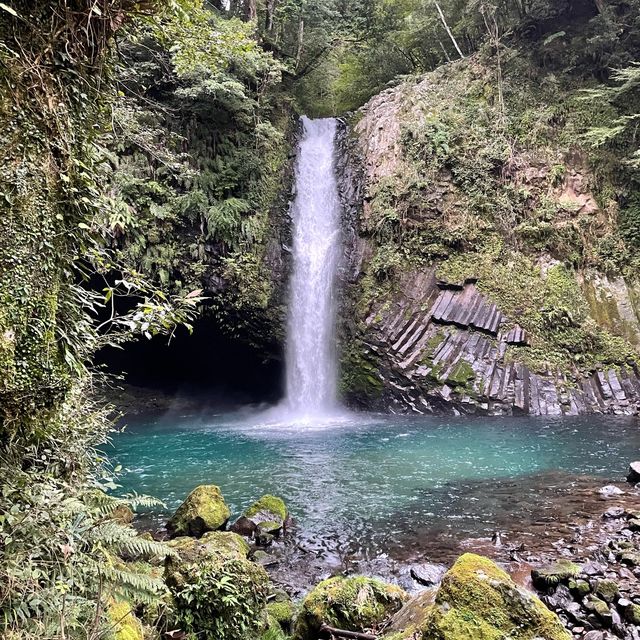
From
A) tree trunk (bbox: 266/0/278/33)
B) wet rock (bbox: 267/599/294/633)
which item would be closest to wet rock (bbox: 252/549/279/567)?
wet rock (bbox: 267/599/294/633)

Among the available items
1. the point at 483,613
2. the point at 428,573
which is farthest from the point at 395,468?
the point at 483,613

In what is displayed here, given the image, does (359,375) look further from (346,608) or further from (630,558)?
(346,608)

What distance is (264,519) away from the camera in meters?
6.77

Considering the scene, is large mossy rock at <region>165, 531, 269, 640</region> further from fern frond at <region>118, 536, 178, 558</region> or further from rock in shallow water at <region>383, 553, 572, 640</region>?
rock in shallow water at <region>383, 553, 572, 640</region>

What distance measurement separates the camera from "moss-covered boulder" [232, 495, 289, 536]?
6613mm

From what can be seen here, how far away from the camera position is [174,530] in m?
6.62

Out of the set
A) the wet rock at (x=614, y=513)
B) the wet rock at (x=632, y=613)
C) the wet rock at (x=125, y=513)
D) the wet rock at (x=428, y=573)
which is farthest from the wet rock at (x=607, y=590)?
the wet rock at (x=125, y=513)

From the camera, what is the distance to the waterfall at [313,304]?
1706 centimetres

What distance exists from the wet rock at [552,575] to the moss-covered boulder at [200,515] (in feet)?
13.0

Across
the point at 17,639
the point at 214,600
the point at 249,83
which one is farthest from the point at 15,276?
the point at 249,83

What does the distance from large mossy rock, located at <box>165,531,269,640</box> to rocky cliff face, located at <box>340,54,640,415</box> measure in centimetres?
1173

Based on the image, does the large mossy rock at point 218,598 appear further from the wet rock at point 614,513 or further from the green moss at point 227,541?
the wet rock at point 614,513

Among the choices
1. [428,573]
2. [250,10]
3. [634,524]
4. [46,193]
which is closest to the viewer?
[46,193]

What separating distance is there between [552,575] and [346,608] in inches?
89.8
